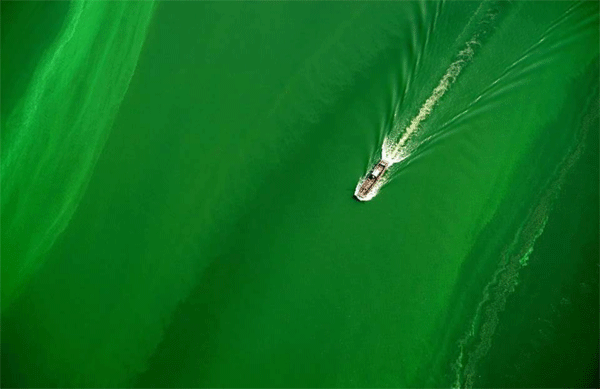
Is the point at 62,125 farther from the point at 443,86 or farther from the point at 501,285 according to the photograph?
the point at 501,285

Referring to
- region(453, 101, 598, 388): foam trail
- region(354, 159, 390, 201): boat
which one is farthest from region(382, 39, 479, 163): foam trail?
region(453, 101, 598, 388): foam trail

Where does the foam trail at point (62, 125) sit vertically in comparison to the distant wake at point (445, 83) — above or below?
below

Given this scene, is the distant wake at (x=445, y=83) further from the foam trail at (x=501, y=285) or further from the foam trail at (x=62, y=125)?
→ the foam trail at (x=62, y=125)

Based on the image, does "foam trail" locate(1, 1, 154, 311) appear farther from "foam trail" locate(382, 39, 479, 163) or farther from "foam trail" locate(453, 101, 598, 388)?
"foam trail" locate(453, 101, 598, 388)

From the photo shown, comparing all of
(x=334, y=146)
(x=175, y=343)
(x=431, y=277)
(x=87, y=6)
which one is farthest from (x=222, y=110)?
(x=431, y=277)

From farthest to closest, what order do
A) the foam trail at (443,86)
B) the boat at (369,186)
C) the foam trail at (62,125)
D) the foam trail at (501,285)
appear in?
the foam trail at (62,125)
the foam trail at (443,86)
the boat at (369,186)
the foam trail at (501,285)

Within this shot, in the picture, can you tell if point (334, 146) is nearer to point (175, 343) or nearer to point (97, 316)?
point (175, 343)

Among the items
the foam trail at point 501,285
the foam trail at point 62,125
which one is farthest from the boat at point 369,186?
the foam trail at point 62,125
